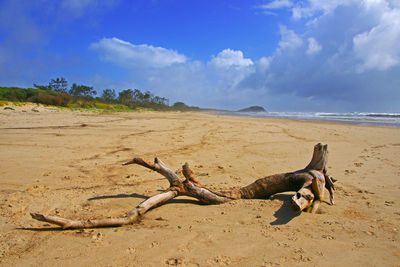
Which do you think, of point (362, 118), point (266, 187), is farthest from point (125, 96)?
point (266, 187)

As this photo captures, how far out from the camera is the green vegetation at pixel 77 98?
98.9 feet

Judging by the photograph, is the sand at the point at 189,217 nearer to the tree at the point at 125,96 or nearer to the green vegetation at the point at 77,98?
the green vegetation at the point at 77,98

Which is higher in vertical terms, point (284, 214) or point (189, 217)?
point (284, 214)

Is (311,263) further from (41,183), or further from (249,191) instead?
(41,183)

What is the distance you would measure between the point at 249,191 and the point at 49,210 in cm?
295

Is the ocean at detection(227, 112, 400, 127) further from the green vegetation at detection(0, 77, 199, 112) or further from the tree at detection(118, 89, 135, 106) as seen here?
the tree at detection(118, 89, 135, 106)

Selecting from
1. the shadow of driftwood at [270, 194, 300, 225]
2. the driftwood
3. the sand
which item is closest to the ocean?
the sand

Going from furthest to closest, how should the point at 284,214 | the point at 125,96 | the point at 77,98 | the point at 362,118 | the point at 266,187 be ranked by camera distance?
the point at 125,96 → the point at 77,98 → the point at 362,118 → the point at 266,187 → the point at 284,214

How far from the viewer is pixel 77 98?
38531mm

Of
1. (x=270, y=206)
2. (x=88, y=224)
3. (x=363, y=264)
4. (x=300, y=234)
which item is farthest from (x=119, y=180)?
(x=363, y=264)

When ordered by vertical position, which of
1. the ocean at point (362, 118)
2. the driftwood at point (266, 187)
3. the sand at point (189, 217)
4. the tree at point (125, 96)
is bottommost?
the sand at point (189, 217)

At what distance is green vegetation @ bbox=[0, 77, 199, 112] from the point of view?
98.9 feet

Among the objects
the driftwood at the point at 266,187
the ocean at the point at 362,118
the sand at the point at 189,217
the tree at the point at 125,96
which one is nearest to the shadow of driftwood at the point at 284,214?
the sand at the point at 189,217

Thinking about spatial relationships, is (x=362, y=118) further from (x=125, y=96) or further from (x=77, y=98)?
(x=125, y=96)
